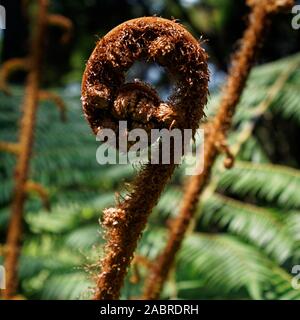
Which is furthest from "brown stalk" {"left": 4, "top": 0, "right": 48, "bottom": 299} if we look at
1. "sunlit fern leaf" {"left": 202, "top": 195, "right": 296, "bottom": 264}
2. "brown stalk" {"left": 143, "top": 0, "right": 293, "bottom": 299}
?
"sunlit fern leaf" {"left": 202, "top": 195, "right": 296, "bottom": 264}

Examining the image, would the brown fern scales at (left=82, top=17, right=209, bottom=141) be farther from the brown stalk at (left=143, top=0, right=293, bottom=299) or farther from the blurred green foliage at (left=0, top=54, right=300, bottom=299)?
the blurred green foliage at (left=0, top=54, right=300, bottom=299)

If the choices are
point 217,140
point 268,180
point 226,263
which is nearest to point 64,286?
point 226,263

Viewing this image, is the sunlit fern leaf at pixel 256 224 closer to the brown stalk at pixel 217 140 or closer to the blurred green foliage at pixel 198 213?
the blurred green foliage at pixel 198 213

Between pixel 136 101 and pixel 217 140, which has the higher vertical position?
pixel 217 140

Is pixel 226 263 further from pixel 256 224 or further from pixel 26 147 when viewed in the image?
pixel 26 147

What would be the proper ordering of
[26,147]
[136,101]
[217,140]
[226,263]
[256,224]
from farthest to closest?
1. [256,224]
2. [226,263]
3. [26,147]
4. [217,140]
5. [136,101]

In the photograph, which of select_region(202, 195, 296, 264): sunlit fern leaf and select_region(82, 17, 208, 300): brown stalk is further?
select_region(202, 195, 296, 264): sunlit fern leaf
